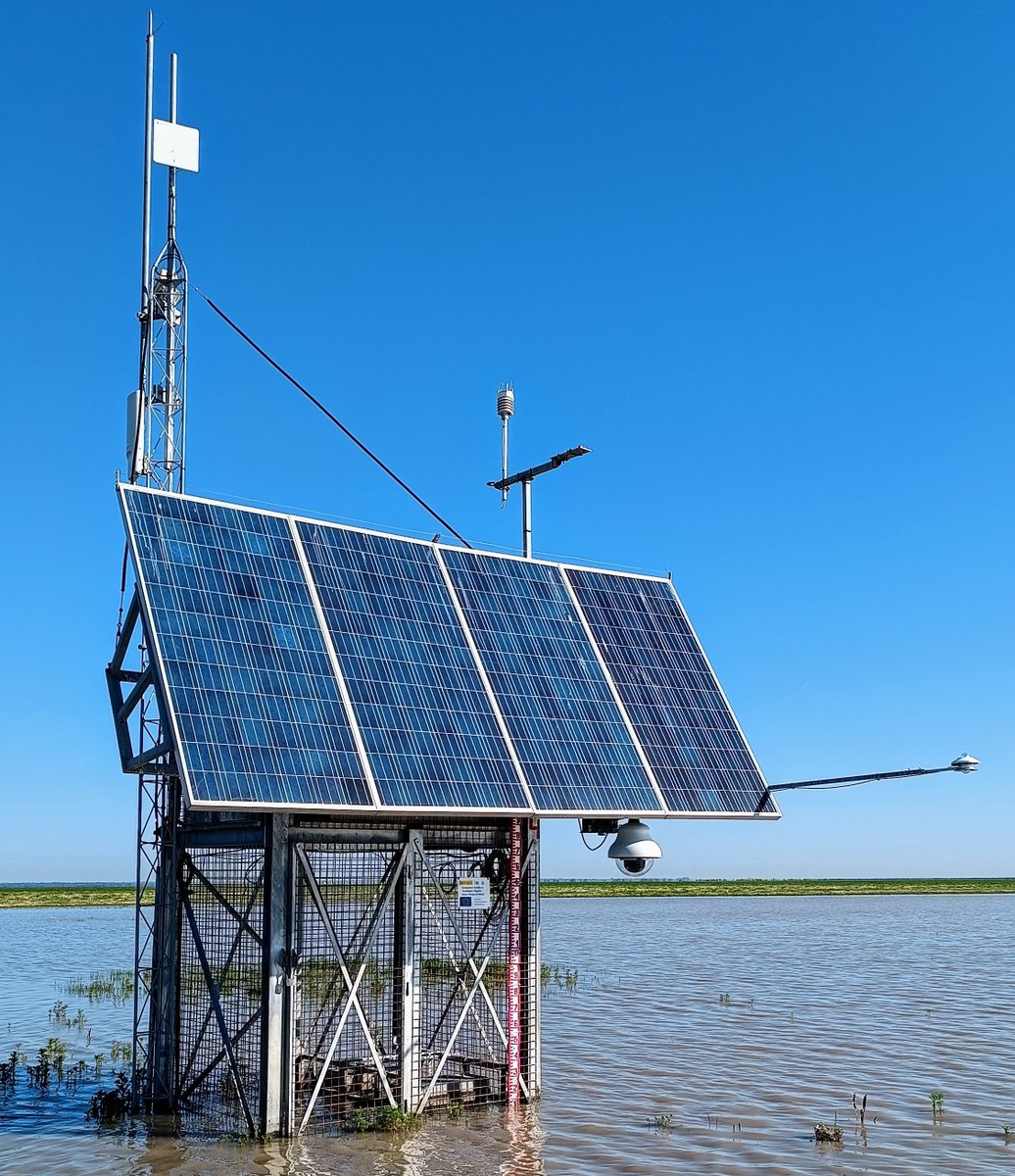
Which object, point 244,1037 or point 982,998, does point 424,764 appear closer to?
point 244,1037

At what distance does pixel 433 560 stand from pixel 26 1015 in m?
18.5

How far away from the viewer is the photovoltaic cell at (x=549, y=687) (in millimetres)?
16906

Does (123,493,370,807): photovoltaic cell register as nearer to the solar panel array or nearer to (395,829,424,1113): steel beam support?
the solar panel array

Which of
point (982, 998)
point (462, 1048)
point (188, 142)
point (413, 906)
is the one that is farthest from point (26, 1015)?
point (982, 998)

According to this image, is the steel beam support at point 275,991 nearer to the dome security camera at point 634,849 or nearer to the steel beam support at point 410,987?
the steel beam support at point 410,987

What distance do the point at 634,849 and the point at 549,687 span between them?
265cm

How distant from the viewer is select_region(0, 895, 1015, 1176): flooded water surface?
15602 mm

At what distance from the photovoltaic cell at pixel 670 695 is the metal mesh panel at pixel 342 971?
14.3ft

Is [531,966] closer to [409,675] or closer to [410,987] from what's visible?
[410,987]

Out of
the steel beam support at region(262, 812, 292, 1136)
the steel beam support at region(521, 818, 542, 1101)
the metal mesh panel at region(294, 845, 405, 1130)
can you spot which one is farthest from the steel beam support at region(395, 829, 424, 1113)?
the steel beam support at region(521, 818, 542, 1101)

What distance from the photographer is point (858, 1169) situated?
616 inches

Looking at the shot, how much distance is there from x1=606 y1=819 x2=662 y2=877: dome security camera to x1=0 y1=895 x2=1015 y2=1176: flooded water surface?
3730 mm

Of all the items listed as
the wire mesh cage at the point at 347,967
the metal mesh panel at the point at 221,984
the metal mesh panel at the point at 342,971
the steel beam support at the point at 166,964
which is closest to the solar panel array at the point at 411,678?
the wire mesh cage at the point at 347,967

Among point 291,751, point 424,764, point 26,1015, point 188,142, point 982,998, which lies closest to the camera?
point 291,751
